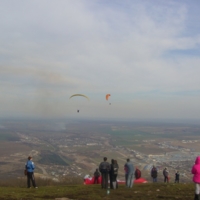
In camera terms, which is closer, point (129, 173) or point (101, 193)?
point (101, 193)

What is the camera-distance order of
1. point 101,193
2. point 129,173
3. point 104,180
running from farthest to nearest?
point 129,173
point 104,180
point 101,193

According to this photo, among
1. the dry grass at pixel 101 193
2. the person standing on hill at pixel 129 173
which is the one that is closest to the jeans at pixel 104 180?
the dry grass at pixel 101 193

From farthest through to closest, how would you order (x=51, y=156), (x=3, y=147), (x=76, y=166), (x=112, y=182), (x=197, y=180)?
(x=3, y=147)
(x=51, y=156)
(x=76, y=166)
(x=112, y=182)
(x=197, y=180)

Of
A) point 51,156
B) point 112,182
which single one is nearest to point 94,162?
point 51,156

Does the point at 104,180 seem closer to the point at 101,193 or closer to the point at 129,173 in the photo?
the point at 129,173

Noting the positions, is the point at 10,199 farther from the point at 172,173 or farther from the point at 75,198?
the point at 172,173

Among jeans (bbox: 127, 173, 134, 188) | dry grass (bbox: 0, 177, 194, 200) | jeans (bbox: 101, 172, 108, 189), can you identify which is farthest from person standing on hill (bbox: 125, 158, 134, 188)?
jeans (bbox: 101, 172, 108, 189)

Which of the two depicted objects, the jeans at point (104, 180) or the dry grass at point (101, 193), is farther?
the jeans at point (104, 180)

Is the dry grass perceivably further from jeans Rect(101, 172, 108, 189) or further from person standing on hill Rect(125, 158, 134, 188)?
person standing on hill Rect(125, 158, 134, 188)

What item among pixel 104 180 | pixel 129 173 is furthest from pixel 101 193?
pixel 129 173

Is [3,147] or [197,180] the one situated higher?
[197,180]

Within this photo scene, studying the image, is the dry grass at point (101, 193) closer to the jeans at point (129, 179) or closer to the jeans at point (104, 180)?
the jeans at point (104, 180)
